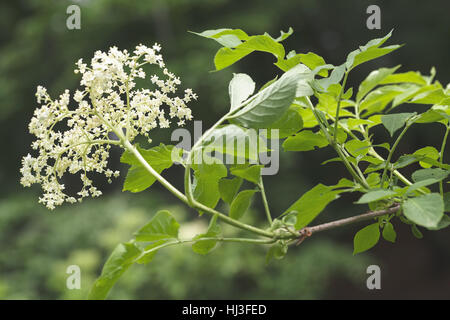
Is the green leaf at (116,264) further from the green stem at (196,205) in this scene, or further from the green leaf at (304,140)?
the green leaf at (304,140)

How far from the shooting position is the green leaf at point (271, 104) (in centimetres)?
31

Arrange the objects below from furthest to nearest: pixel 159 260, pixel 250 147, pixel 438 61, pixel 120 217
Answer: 1. pixel 438 61
2. pixel 120 217
3. pixel 159 260
4. pixel 250 147

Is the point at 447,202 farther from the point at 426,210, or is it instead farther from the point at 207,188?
the point at 207,188

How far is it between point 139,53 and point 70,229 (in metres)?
2.96

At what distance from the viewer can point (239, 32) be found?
15.5 inches

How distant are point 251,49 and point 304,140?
0.31 feet

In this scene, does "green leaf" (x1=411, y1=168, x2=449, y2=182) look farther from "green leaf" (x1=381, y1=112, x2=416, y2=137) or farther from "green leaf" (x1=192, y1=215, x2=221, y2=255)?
"green leaf" (x1=192, y1=215, x2=221, y2=255)

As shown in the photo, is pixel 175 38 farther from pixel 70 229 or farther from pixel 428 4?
pixel 428 4

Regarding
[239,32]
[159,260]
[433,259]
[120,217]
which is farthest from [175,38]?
[239,32]

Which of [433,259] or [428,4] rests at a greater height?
[428,4]

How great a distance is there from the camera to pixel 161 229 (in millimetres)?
314

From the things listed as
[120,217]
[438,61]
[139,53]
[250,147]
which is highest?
[438,61]

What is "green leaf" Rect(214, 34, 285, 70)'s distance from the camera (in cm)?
37

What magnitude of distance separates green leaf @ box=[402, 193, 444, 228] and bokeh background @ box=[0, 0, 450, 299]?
2218 millimetres
